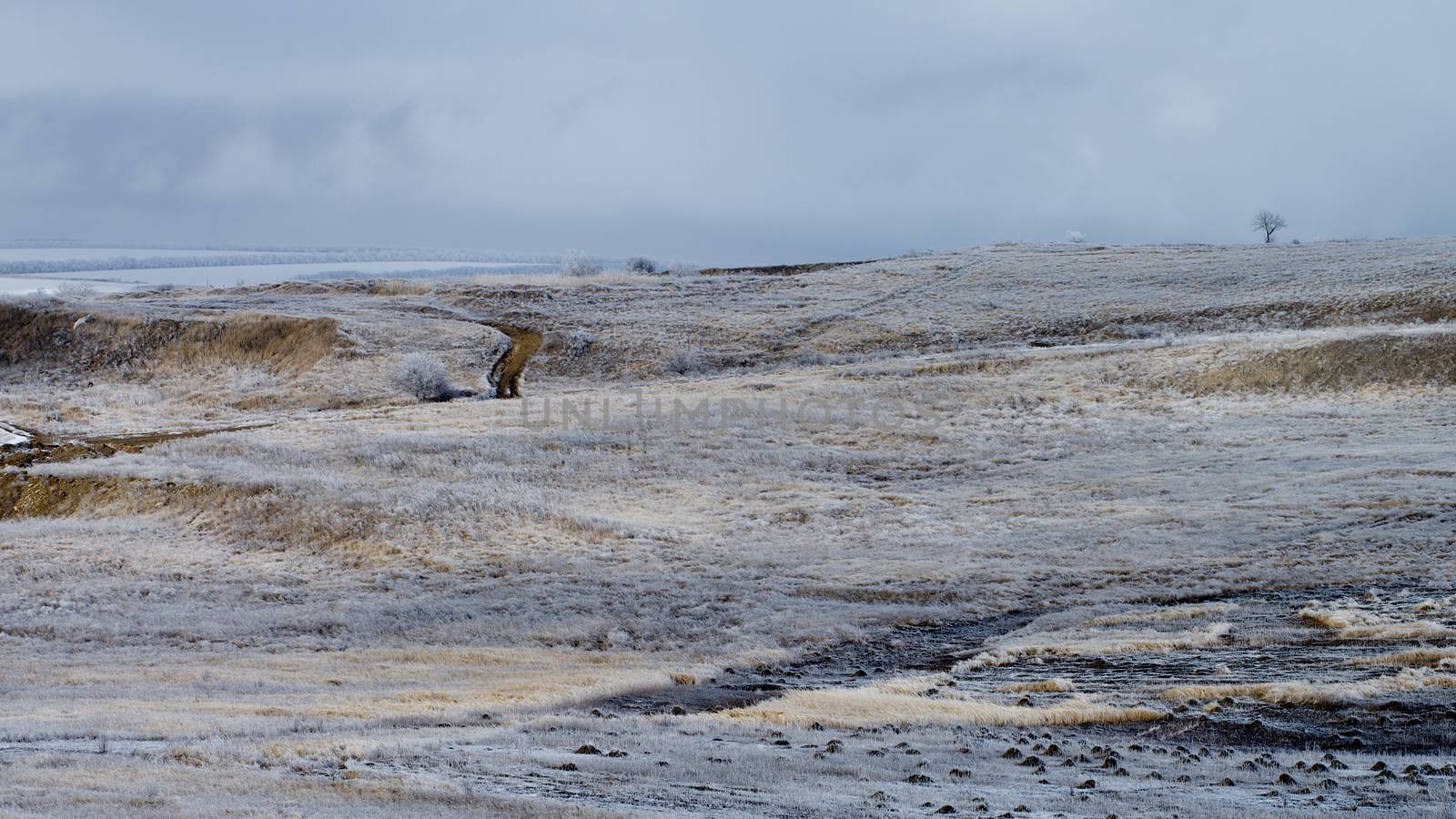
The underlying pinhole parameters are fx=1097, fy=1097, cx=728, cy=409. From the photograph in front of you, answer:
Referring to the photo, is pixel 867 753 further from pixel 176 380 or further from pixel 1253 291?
pixel 1253 291

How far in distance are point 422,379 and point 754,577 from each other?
95.8 feet

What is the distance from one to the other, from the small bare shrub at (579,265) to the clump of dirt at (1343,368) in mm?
56827

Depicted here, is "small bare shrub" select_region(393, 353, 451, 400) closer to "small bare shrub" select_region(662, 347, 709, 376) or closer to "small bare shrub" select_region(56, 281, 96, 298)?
"small bare shrub" select_region(662, 347, 709, 376)

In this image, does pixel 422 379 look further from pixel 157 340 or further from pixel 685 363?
pixel 157 340

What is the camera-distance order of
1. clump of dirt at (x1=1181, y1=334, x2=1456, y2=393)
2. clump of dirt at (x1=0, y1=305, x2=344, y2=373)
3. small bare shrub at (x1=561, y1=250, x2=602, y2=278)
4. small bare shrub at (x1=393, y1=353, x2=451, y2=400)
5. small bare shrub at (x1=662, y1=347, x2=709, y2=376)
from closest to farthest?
1. clump of dirt at (x1=1181, y1=334, x2=1456, y2=393)
2. small bare shrub at (x1=393, y1=353, x2=451, y2=400)
3. small bare shrub at (x1=662, y1=347, x2=709, y2=376)
4. clump of dirt at (x1=0, y1=305, x2=344, y2=373)
5. small bare shrub at (x1=561, y1=250, x2=602, y2=278)

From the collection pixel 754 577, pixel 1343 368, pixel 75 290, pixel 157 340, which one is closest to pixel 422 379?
pixel 157 340

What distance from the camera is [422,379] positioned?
4934 centimetres

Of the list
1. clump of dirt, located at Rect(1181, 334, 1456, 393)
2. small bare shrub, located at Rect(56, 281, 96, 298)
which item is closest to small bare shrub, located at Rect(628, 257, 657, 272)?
small bare shrub, located at Rect(56, 281, 96, 298)

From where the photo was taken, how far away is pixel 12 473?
33.2m

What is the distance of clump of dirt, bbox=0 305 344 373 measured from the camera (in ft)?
186

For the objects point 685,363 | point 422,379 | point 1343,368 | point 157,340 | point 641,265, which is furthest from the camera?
point 641,265

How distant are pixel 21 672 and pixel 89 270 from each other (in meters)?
65.0

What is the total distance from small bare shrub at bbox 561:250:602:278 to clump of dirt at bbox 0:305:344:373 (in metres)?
34.3

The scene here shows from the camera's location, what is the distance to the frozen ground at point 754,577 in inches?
442
